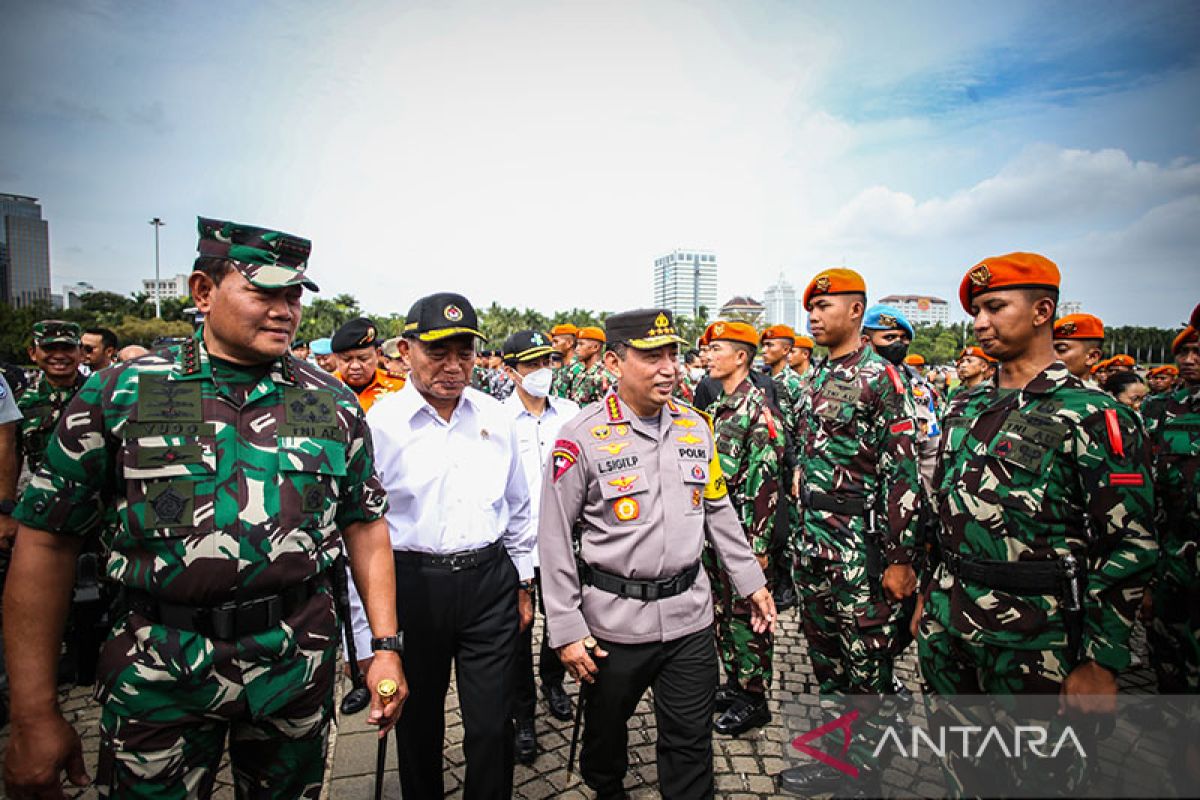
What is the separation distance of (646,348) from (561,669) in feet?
8.85

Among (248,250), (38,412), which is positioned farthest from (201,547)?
(38,412)

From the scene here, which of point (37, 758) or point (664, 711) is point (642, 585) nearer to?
point (664, 711)

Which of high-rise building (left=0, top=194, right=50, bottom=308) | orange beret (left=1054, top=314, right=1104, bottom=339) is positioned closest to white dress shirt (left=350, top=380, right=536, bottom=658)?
orange beret (left=1054, top=314, right=1104, bottom=339)

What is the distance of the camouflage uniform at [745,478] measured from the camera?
4.19 metres

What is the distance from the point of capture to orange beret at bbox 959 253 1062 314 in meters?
2.61

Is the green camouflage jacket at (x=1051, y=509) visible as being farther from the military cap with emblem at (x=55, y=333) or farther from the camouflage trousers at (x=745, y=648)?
the military cap with emblem at (x=55, y=333)

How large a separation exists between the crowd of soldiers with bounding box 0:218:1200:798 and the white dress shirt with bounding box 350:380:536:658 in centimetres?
2

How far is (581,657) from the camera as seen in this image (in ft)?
8.56

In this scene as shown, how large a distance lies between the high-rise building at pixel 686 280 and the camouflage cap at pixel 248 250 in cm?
17051

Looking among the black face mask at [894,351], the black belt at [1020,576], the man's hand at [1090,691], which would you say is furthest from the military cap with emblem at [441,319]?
the black face mask at [894,351]

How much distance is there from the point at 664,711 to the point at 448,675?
41.5 inches

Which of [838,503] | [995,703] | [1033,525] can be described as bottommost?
[995,703]

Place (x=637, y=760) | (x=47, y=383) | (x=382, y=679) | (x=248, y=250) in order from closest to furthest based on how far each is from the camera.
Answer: (x=248, y=250)
(x=382, y=679)
(x=637, y=760)
(x=47, y=383)

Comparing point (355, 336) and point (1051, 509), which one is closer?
point (1051, 509)
